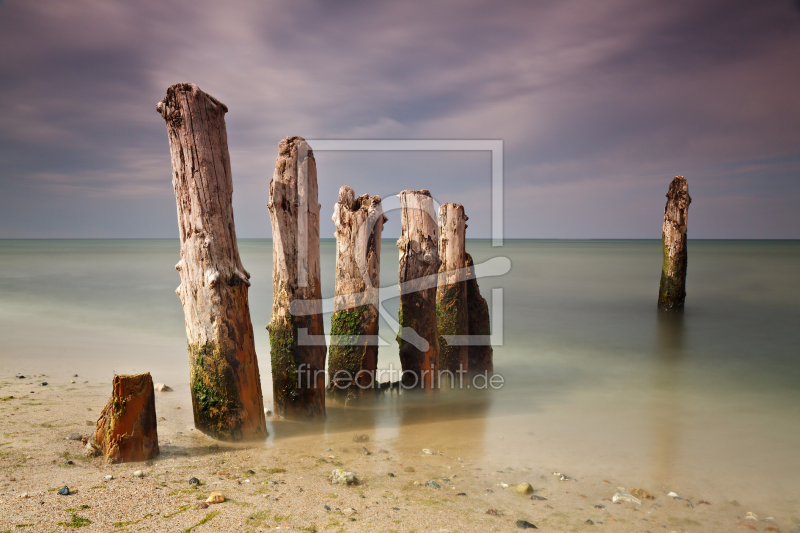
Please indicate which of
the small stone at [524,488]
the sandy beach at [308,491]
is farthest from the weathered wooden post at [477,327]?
the small stone at [524,488]

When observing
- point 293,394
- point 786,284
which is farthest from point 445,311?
point 786,284

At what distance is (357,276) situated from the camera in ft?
18.9

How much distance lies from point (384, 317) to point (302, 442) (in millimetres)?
9636

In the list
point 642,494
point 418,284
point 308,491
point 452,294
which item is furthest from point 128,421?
point 452,294

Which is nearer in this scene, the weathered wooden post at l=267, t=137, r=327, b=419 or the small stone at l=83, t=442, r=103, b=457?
the small stone at l=83, t=442, r=103, b=457

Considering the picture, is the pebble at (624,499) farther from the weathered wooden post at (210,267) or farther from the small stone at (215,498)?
the weathered wooden post at (210,267)

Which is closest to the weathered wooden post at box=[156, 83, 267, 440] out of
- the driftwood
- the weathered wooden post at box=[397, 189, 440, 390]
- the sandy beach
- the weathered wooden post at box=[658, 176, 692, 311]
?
the sandy beach

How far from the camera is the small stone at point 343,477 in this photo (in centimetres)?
384

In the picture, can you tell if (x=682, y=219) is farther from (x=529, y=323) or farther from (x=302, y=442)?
(x=302, y=442)

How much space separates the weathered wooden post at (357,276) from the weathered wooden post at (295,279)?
0.61 metres

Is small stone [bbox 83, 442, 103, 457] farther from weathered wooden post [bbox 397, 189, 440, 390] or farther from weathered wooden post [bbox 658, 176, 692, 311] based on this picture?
weathered wooden post [bbox 658, 176, 692, 311]

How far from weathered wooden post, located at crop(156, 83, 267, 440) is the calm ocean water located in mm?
1649

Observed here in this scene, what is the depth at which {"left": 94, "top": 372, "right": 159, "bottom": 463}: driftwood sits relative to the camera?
12.2ft

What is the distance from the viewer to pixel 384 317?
14406mm
